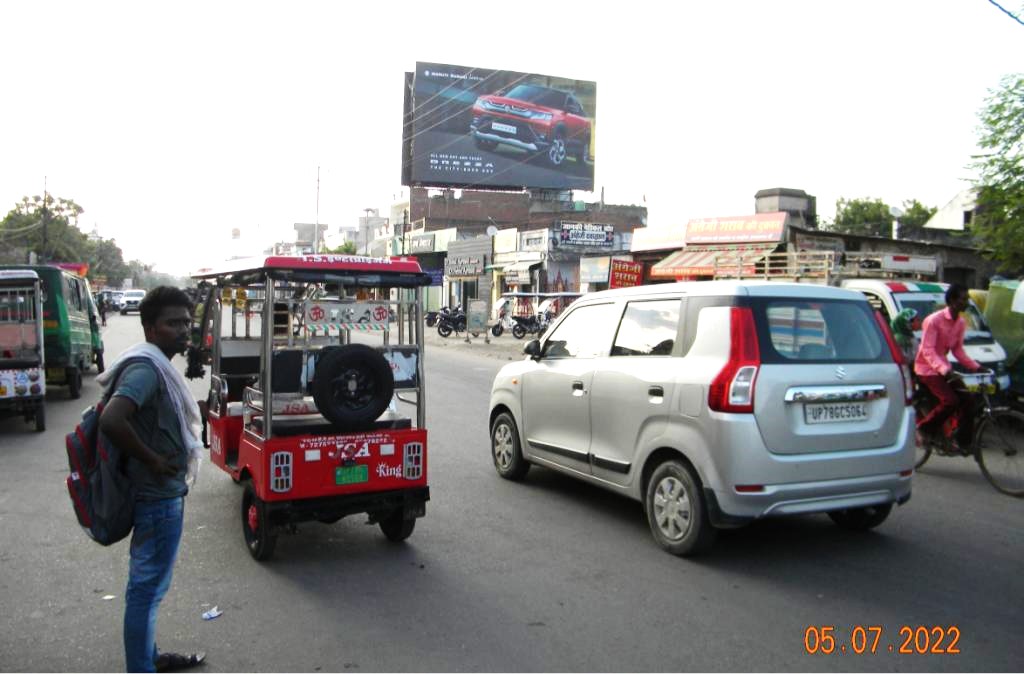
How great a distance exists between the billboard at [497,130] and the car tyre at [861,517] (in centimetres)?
4570

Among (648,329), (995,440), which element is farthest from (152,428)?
(995,440)

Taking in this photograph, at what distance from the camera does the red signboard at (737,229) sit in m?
23.6

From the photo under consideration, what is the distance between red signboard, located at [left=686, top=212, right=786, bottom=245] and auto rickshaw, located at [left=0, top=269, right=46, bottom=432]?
19.2 metres

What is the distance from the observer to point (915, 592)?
470 centimetres

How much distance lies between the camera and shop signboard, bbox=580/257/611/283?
32562 mm

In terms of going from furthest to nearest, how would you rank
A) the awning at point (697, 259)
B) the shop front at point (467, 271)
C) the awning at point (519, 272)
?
1. the shop front at point (467, 271)
2. the awning at point (519, 272)
3. the awning at point (697, 259)

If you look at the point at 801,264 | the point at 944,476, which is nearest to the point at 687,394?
the point at 944,476

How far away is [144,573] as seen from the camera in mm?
3361

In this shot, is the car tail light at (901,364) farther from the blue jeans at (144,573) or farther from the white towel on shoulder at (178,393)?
the blue jeans at (144,573)

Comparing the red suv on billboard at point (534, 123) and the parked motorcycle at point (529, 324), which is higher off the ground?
the red suv on billboard at point (534, 123)

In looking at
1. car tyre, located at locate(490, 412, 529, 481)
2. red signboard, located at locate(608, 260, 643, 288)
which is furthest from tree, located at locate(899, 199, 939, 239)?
car tyre, located at locate(490, 412, 529, 481)

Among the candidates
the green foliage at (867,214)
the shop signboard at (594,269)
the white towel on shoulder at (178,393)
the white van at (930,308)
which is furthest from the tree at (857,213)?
the white towel on shoulder at (178,393)

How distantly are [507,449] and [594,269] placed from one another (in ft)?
86.2

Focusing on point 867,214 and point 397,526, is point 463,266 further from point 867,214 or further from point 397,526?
point 397,526
